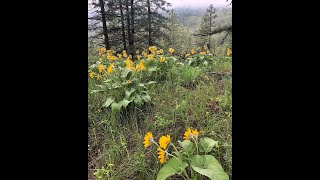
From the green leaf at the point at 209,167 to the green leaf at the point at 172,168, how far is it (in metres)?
0.06

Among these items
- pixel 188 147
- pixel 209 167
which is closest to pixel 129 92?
pixel 188 147

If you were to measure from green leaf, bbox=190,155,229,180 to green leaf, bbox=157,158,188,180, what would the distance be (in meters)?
0.06

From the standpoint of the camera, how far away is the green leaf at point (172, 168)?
4.29 feet

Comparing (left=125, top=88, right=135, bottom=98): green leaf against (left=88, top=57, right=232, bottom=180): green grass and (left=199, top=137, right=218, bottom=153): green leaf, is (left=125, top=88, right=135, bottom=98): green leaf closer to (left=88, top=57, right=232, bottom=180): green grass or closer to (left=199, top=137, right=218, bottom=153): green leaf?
(left=88, top=57, right=232, bottom=180): green grass

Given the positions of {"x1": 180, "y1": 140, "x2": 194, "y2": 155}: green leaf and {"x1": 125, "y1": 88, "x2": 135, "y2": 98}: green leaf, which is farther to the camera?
{"x1": 125, "y1": 88, "x2": 135, "y2": 98}: green leaf

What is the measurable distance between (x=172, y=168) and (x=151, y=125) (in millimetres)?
645

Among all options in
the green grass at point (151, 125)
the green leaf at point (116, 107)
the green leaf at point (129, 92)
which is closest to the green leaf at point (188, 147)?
the green grass at point (151, 125)

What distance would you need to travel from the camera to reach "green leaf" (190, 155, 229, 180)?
125cm

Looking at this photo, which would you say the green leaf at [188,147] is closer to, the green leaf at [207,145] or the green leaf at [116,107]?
the green leaf at [207,145]

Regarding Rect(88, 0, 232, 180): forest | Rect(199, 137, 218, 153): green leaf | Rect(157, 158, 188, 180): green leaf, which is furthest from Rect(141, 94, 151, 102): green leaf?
Rect(157, 158, 188, 180): green leaf

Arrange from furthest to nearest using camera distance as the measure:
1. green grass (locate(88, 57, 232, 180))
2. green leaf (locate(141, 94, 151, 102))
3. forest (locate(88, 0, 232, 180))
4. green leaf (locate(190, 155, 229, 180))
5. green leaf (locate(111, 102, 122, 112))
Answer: green leaf (locate(141, 94, 151, 102)) < green leaf (locate(111, 102, 122, 112)) < green grass (locate(88, 57, 232, 180)) < forest (locate(88, 0, 232, 180)) < green leaf (locate(190, 155, 229, 180))
